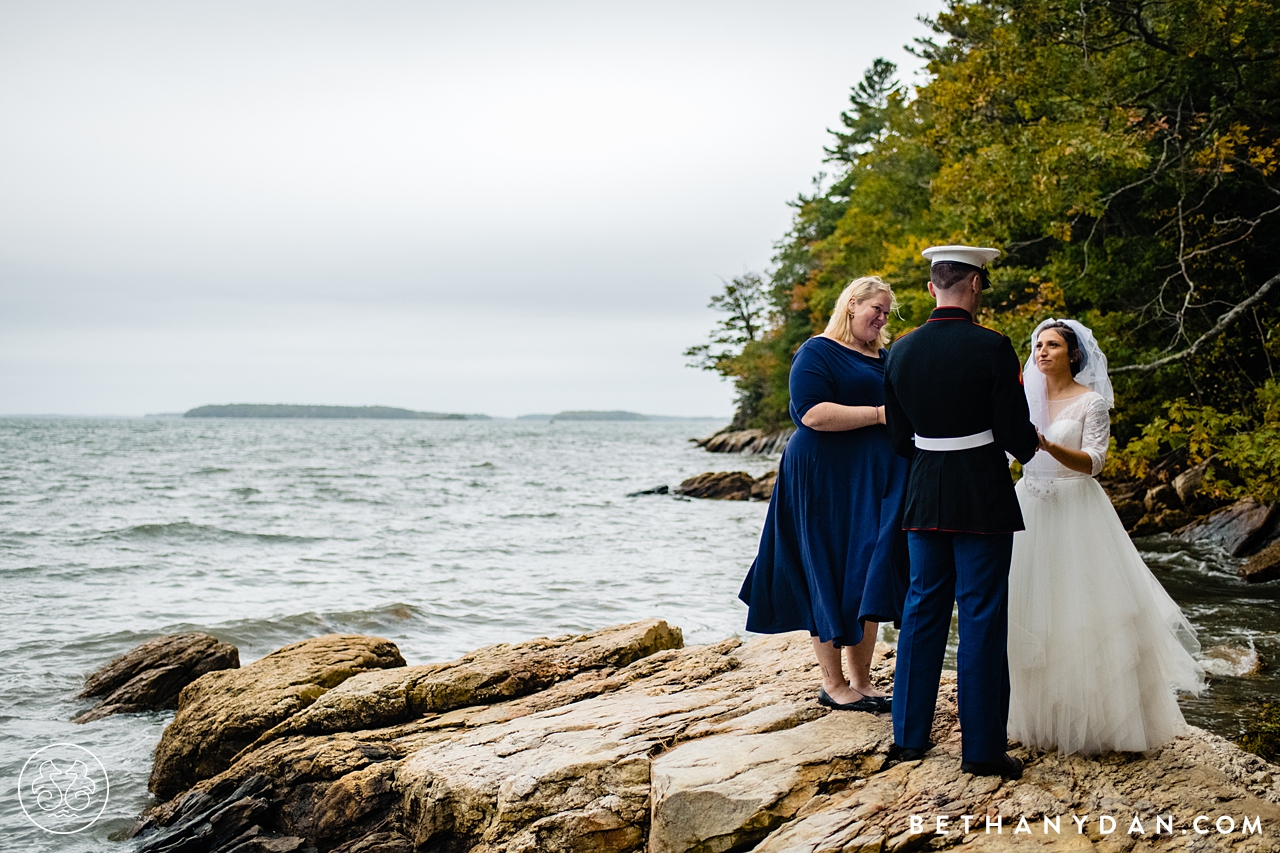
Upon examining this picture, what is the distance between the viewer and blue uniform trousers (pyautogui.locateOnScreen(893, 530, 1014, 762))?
4.02 m

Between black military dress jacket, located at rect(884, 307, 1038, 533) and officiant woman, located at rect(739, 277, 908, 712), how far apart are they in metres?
0.46

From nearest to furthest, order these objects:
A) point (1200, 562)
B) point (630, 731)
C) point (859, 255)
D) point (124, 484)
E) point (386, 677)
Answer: point (630, 731) < point (386, 677) < point (1200, 562) < point (124, 484) < point (859, 255)

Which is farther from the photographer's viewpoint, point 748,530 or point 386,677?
point 748,530

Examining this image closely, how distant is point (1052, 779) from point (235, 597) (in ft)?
40.1

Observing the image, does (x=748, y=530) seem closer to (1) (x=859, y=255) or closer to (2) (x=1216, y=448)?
(2) (x=1216, y=448)

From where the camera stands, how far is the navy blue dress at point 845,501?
464 centimetres

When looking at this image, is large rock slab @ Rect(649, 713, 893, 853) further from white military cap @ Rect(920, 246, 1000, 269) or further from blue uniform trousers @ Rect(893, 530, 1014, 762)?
white military cap @ Rect(920, 246, 1000, 269)

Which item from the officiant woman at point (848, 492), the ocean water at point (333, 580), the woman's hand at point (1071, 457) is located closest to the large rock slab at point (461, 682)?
the ocean water at point (333, 580)

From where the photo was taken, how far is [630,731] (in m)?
4.96

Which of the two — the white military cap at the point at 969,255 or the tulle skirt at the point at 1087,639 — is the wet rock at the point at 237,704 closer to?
the tulle skirt at the point at 1087,639

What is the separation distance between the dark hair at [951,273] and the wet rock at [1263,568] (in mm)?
10202

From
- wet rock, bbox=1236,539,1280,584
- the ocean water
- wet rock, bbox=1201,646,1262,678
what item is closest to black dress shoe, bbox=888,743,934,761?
the ocean water

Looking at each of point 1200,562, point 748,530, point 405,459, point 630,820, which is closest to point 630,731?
point 630,820

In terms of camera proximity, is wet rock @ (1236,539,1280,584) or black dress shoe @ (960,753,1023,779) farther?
wet rock @ (1236,539,1280,584)
